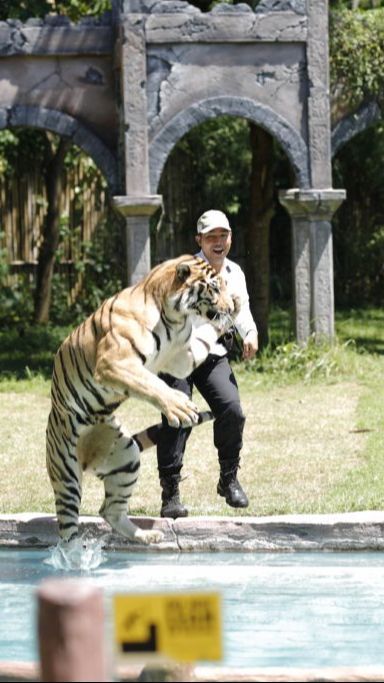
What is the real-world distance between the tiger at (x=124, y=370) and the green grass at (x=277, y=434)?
1.05m

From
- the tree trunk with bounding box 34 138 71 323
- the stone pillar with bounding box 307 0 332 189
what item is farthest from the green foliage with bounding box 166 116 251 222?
the stone pillar with bounding box 307 0 332 189

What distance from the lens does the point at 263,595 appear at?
6.76 metres

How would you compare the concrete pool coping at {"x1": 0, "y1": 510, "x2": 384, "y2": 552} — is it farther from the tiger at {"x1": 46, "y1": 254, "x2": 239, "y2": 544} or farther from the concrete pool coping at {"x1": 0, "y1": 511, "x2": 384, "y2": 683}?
the tiger at {"x1": 46, "y1": 254, "x2": 239, "y2": 544}

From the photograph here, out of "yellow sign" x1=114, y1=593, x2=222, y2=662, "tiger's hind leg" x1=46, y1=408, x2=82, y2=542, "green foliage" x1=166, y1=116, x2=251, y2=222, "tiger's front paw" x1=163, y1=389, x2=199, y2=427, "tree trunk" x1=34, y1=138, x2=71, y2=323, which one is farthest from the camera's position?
"green foliage" x1=166, y1=116, x2=251, y2=222

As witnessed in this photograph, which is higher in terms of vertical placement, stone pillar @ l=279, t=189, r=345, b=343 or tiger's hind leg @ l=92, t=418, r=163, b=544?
stone pillar @ l=279, t=189, r=345, b=343

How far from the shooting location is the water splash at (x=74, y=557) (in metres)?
7.39

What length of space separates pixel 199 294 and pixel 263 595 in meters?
1.47

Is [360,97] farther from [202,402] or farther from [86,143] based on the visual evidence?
[202,402]

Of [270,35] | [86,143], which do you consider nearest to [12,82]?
[86,143]

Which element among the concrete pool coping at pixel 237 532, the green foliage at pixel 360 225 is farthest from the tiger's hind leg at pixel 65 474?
the green foliage at pixel 360 225

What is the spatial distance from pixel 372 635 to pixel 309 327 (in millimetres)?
8677

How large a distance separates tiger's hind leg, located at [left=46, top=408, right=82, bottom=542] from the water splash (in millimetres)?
46

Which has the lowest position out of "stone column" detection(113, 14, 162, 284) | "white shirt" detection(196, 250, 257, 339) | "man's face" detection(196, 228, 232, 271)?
"white shirt" detection(196, 250, 257, 339)

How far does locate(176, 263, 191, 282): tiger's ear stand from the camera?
6879 mm
